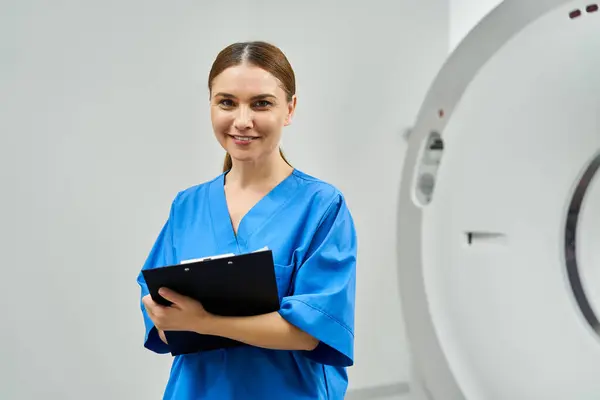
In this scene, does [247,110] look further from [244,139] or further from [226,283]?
[226,283]

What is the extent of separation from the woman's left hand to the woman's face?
0.21 meters

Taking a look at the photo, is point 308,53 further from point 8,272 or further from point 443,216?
point 8,272

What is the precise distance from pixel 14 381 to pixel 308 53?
811 millimetres

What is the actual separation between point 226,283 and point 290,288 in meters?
0.13

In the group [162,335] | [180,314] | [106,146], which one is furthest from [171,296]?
[106,146]

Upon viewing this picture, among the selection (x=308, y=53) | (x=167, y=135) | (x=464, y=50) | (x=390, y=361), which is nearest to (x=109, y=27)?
(x=167, y=135)

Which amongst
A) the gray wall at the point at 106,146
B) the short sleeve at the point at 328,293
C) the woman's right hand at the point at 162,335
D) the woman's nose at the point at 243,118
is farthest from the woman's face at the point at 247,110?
the gray wall at the point at 106,146

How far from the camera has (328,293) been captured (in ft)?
2.65

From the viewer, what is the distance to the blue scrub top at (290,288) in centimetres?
81

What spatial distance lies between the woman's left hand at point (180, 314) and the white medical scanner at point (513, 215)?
21.8 inches

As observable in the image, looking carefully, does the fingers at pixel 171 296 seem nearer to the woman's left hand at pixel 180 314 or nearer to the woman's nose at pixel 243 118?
the woman's left hand at pixel 180 314

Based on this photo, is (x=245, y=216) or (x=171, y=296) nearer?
(x=171, y=296)

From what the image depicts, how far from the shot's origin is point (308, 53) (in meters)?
1.36

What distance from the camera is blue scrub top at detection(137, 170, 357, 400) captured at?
32.0 inches
